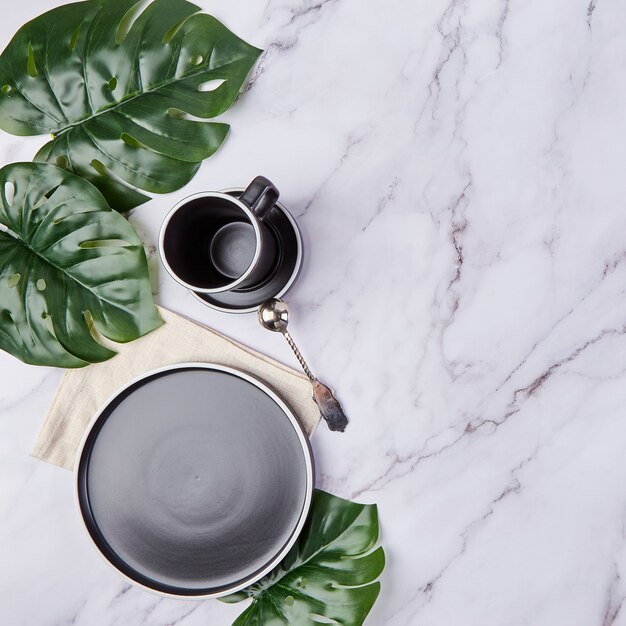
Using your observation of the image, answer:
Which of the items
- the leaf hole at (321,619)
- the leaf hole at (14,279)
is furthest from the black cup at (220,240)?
the leaf hole at (321,619)

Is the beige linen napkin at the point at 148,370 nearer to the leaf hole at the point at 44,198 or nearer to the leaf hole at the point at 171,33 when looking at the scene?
the leaf hole at the point at 44,198

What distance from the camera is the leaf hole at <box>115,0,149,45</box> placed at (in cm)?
80

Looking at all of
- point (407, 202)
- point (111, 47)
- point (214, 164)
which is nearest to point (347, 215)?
point (407, 202)

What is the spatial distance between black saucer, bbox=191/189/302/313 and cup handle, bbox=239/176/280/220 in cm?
8

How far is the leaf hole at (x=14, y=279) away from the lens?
787mm

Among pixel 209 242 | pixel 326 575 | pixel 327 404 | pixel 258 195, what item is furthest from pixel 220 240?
pixel 326 575

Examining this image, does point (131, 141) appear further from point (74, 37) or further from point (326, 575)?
point (326, 575)

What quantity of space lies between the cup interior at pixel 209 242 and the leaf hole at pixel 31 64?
28cm

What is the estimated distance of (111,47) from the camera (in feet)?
2.57

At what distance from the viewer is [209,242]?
0.78 metres

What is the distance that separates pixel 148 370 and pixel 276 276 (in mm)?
201

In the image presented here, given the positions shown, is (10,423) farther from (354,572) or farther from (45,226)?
(354,572)

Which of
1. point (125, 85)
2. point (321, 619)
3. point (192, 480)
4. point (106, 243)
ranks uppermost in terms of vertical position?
point (125, 85)

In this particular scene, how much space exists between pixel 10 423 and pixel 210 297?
328 millimetres
